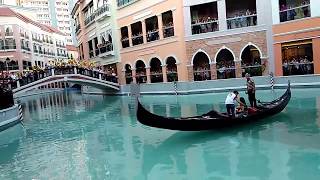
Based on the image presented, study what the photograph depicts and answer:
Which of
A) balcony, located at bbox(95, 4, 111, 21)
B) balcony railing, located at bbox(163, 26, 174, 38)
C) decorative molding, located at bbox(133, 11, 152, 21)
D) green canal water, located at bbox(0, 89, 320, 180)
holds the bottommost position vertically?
green canal water, located at bbox(0, 89, 320, 180)

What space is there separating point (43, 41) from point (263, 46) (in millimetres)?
32451

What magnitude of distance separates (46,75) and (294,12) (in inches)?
500

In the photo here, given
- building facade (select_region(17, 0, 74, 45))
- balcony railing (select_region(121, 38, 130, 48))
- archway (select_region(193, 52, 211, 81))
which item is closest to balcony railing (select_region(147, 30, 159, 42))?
balcony railing (select_region(121, 38, 130, 48))

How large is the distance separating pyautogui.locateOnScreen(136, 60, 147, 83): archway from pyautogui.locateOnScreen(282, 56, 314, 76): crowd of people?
8169 millimetres

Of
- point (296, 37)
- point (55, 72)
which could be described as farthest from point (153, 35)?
point (296, 37)

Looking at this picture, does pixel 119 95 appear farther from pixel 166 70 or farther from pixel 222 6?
pixel 222 6

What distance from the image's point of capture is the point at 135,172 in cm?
660

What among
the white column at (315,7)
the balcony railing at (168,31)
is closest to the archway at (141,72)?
the balcony railing at (168,31)

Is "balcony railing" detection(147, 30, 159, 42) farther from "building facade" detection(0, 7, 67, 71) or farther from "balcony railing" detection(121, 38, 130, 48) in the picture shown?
"building facade" detection(0, 7, 67, 71)

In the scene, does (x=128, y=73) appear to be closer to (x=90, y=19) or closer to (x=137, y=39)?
(x=137, y=39)

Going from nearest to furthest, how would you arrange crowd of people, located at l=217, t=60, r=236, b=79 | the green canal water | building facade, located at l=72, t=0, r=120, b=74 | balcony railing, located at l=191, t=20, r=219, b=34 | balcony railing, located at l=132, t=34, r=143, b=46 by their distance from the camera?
the green canal water → crowd of people, located at l=217, t=60, r=236, b=79 → balcony railing, located at l=191, t=20, r=219, b=34 → balcony railing, located at l=132, t=34, r=143, b=46 → building facade, located at l=72, t=0, r=120, b=74

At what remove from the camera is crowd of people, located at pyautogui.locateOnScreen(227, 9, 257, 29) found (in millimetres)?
18203

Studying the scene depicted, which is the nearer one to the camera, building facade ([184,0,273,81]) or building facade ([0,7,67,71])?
building facade ([184,0,273,81])

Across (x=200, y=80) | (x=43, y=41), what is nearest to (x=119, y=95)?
(x=200, y=80)
